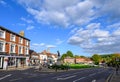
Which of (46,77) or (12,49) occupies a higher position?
(12,49)

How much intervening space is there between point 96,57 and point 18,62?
402ft

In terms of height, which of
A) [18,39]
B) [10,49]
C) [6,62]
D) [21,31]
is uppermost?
[21,31]

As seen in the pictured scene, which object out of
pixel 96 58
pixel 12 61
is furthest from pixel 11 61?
pixel 96 58

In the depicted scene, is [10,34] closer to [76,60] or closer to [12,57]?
[12,57]

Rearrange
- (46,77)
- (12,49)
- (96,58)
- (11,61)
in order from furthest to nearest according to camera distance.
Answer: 1. (96,58)
2. (12,49)
3. (11,61)
4. (46,77)

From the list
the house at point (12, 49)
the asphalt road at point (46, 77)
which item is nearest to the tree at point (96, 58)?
the house at point (12, 49)

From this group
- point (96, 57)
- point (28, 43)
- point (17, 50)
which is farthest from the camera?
point (96, 57)

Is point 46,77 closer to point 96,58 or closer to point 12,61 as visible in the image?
point 12,61

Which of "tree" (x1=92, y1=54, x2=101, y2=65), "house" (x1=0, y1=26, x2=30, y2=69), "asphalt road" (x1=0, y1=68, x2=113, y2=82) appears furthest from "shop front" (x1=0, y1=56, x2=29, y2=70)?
"tree" (x1=92, y1=54, x2=101, y2=65)

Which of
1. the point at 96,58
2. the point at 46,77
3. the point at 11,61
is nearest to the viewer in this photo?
the point at 46,77

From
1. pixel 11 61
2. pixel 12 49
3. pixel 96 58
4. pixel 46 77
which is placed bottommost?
pixel 46 77

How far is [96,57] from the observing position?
174m

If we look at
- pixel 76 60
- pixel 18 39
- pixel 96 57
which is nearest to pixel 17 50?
pixel 18 39

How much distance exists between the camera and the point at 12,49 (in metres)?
55.6
